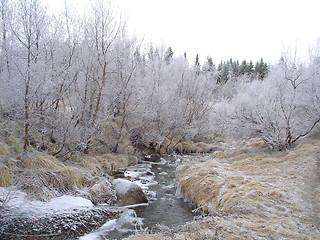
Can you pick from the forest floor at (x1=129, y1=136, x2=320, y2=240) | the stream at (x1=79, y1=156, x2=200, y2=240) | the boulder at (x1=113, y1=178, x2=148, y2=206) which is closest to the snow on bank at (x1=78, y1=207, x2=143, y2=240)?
the stream at (x1=79, y1=156, x2=200, y2=240)

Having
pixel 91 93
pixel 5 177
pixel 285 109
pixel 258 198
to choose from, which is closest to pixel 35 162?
pixel 5 177

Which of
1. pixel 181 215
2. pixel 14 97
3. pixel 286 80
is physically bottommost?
pixel 181 215

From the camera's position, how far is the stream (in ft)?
22.5

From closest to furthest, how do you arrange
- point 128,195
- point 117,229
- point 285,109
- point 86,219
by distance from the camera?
point 117,229 → point 86,219 → point 128,195 → point 285,109

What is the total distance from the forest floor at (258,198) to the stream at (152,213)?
645 mm

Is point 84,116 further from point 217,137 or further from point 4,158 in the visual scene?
point 217,137

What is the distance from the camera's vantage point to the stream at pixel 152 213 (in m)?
6.86

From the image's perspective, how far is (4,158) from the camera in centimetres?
861

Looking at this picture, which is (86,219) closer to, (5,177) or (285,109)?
(5,177)

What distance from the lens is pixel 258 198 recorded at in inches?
279

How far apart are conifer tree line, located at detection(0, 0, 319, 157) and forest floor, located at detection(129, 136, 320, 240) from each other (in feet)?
10.2

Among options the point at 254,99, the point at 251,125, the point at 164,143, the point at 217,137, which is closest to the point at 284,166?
the point at 251,125

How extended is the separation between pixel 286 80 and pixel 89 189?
44.5ft

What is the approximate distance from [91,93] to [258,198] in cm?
1375
